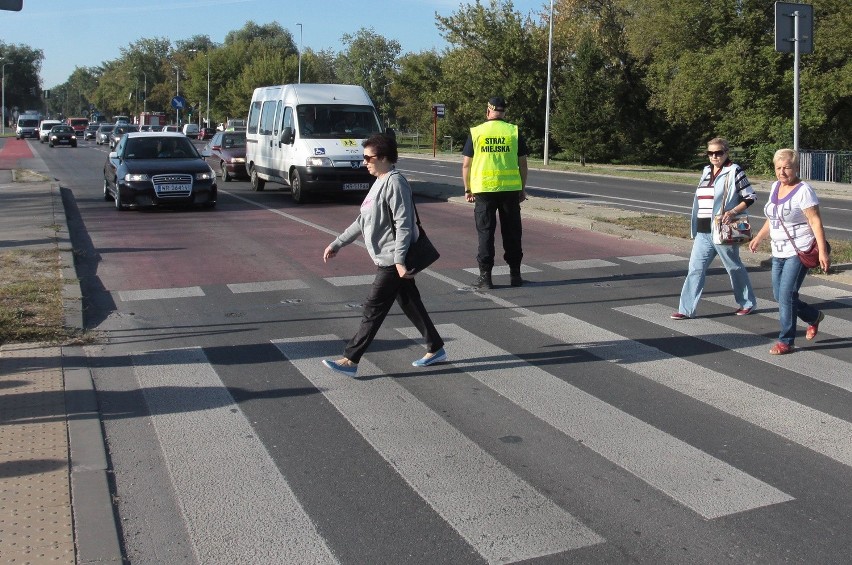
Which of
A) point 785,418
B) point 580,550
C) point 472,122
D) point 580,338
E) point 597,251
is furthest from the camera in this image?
point 472,122

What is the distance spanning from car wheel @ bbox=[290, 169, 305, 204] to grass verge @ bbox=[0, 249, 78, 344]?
28.4ft

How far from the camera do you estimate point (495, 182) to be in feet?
34.4

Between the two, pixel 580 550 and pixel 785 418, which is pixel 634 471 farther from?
pixel 785 418

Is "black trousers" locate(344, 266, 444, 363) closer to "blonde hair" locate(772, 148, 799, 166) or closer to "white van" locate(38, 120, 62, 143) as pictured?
"blonde hair" locate(772, 148, 799, 166)

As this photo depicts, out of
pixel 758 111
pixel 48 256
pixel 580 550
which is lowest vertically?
pixel 580 550

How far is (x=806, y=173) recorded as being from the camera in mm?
33031

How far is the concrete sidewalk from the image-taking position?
4.16 m

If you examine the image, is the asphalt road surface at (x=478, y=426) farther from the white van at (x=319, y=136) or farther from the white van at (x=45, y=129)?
the white van at (x=45, y=129)

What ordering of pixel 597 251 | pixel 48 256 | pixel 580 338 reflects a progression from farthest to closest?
pixel 597 251 < pixel 48 256 < pixel 580 338

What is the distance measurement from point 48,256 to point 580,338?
7.21 metres

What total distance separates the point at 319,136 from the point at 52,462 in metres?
16.4

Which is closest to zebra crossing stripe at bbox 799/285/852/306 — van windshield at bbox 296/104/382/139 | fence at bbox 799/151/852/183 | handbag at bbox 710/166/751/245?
handbag at bbox 710/166/751/245

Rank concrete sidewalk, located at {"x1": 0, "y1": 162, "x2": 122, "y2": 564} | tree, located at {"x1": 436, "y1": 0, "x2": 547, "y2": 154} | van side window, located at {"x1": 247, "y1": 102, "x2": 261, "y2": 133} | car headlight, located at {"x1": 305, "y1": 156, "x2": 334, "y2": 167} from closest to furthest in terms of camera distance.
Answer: concrete sidewalk, located at {"x1": 0, "y1": 162, "x2": 122, "y2": 564} < car headlight, located at {"x1": 305, "y1": 156, "x2": 334, "y2": 167} < van side window, located at {"x1": 247, "y1": 102, "x2": 261, "y2": 133} < tree, located at {"x1": 436, "y1": 0, "x2": 547, "y2": 154}

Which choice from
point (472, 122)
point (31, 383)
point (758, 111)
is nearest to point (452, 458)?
point (31, 383)
